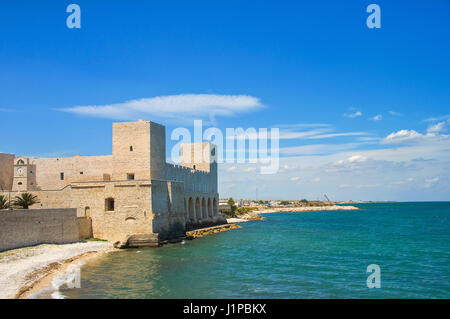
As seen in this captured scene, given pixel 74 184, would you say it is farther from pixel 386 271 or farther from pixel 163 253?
pixel 386 271

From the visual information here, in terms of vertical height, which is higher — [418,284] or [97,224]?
[97,224]

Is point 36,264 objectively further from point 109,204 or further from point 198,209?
point 198,209

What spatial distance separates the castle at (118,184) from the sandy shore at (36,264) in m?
2.86

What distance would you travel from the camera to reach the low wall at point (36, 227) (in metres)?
17.9

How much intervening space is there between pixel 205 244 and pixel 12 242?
13323 mm

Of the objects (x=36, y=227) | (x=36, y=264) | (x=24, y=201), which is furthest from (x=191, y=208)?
(x=36, y=264)

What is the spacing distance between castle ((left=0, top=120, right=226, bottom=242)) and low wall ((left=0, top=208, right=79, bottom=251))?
3037mm

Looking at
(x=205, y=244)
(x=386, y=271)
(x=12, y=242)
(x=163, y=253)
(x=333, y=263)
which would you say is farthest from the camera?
(x=205, y=244)

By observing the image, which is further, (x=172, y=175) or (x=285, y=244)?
(x=172, y=175)

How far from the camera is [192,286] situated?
1491 centimetres

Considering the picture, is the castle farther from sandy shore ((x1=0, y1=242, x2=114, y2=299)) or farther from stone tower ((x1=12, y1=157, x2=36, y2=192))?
sandy shore ((x1=0, y1=242, x2=114, y2=299))

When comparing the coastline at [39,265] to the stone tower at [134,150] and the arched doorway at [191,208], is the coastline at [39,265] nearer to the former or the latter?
the stone tower at [134,150]

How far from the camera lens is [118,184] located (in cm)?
2533
